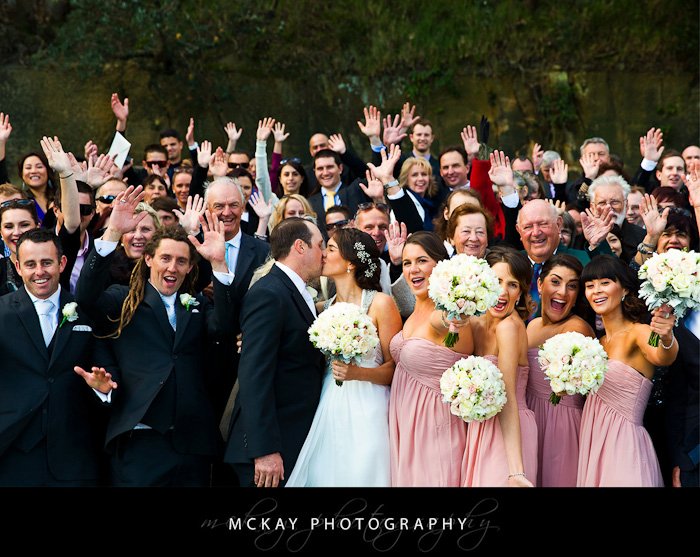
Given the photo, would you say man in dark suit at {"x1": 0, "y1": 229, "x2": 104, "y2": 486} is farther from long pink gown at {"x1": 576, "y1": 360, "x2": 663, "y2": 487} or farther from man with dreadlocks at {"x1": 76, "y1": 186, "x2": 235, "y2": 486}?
long pink gown at {"x1": 576, "y1": 360, "x2": 663, "y2": 487}

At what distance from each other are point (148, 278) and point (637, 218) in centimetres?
469

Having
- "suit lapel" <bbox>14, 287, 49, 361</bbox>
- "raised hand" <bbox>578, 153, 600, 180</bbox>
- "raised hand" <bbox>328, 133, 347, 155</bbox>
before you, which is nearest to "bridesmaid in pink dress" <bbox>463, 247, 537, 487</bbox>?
"suit lapel" <bbox>14, 287, 49, 361</bbox>

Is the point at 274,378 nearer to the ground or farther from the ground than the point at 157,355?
nearer to the ground

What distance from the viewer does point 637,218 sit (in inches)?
354

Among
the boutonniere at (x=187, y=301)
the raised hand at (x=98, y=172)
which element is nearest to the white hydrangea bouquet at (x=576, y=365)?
the boutonniere at (x=187, y=301)

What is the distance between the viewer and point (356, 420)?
5918 millimetres

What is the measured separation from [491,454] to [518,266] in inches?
45.1

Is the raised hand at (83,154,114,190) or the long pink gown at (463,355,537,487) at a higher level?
the raised hand at (83,154,114,190)

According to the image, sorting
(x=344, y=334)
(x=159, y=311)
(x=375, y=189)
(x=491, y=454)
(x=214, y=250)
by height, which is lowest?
(x=491, y=454)

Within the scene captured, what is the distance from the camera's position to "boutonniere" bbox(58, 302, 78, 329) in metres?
5.95

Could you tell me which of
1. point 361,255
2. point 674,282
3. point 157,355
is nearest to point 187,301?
point 157,355

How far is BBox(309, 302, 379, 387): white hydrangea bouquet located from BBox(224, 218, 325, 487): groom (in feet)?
0.92

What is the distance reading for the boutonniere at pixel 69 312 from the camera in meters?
5.95

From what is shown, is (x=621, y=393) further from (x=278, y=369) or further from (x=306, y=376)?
(x=278, y=369)
